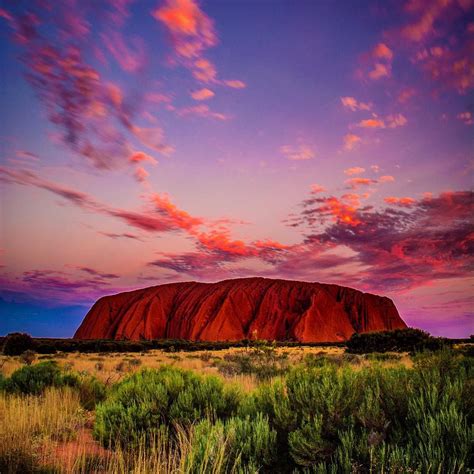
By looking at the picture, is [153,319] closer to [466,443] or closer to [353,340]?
[353,340]

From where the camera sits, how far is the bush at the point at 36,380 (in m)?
9.67

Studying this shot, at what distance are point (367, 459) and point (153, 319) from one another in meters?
78.5

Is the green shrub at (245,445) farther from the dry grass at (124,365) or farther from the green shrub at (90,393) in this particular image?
the green shrub at (90,393)

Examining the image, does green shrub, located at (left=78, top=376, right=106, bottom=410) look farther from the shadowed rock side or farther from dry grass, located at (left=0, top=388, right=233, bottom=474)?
the shadowed rock side

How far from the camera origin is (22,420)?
6359 mm

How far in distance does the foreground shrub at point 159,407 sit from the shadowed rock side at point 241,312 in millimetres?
63266

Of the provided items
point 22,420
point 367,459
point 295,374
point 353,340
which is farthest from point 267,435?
point 353,340

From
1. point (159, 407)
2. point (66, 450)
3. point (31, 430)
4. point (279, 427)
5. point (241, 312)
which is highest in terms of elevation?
point (241, 312)

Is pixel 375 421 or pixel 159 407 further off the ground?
pixel 375 421

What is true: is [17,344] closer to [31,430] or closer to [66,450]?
[31,430]

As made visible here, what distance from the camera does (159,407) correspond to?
6.54m

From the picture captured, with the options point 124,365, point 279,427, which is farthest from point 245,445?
point 124,365

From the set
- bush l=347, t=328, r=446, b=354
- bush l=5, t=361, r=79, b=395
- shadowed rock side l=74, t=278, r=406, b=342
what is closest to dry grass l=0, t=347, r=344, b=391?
bush l=5, t=361, r=79, b=395

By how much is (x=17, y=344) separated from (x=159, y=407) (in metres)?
30.0
